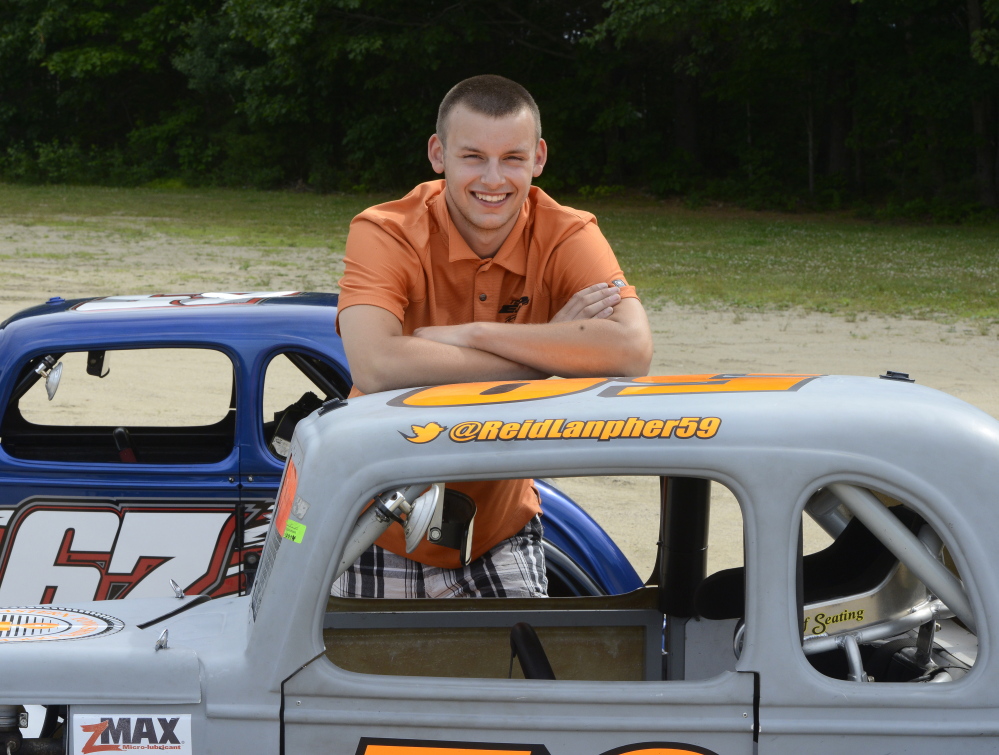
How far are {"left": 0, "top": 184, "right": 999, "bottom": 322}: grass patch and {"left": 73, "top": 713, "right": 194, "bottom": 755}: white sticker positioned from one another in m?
13.2

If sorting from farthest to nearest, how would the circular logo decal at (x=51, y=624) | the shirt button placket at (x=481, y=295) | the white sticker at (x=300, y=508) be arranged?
1. the shirt button placket at (x=481, y=295)
2. the circular logo decal at (x=51, y=624)
3. the white sticker at (x=300, y=508)

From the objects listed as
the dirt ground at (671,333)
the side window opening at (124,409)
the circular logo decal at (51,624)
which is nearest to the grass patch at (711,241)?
the dirt ground at (671,333)

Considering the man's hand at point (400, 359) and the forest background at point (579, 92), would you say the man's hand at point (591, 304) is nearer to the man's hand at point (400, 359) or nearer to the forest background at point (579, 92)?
the man's hand at point (400, 359)

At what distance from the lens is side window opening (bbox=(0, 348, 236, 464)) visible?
4848 mm

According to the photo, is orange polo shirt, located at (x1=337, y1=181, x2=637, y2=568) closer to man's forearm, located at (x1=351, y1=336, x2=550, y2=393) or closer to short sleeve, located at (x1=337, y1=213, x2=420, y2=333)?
short sleeve, located at (x1=337, y1=213, x2=420, y2=333)

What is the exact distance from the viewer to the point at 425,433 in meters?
2.16

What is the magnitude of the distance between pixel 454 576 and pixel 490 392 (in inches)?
28.6

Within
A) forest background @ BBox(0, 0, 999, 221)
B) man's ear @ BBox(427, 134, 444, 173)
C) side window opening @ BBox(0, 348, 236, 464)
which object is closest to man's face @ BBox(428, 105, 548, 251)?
man's ear @ BBox(427, 134, 444, 173)

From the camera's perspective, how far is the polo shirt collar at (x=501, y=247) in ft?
9.84

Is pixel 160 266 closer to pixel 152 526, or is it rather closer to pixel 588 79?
pixel 152 526

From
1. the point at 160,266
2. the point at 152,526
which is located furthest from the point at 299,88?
the point at 152,526

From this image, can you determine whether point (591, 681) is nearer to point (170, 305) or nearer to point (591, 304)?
point (591, 304)

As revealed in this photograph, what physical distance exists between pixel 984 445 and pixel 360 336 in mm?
1476

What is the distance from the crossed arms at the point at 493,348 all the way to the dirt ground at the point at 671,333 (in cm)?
358
